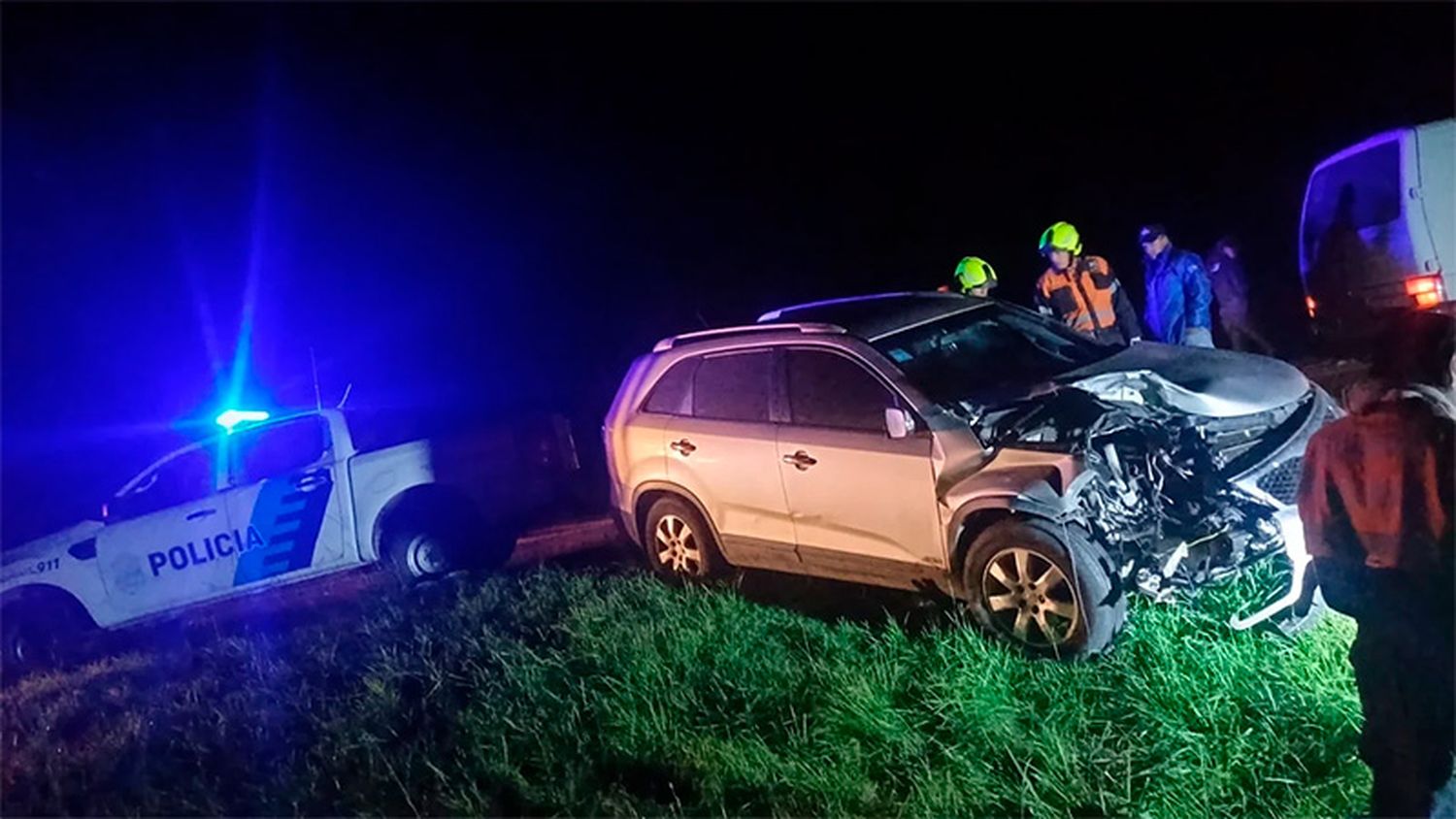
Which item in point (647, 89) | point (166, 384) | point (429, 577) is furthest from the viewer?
point (647, 89)

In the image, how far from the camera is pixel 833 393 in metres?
5.64

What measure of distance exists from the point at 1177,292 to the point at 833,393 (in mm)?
3110

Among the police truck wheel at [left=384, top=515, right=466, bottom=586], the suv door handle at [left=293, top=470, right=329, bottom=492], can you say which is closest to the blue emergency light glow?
the suv door handle at [left=293, top=470, right=329, bottom=492]

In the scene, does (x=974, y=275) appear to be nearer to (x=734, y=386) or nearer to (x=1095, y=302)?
(x=1095, y=302)

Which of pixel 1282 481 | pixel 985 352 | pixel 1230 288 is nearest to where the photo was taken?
pixel 1282 481

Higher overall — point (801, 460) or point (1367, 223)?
point (1367, 223)

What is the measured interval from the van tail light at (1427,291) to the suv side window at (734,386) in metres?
3.99

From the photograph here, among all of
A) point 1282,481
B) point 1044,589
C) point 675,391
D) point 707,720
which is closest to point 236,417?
point 675,391

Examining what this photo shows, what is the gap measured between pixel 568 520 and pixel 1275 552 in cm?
584

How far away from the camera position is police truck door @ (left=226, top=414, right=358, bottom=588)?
7.85m

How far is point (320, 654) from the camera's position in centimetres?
661

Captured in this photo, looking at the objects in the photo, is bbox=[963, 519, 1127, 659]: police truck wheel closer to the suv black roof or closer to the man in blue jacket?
the suv black roof

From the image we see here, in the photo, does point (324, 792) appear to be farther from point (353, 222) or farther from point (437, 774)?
point (353, 222)

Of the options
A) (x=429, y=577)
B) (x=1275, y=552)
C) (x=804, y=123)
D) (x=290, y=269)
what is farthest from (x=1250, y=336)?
(x=290, y=269)
